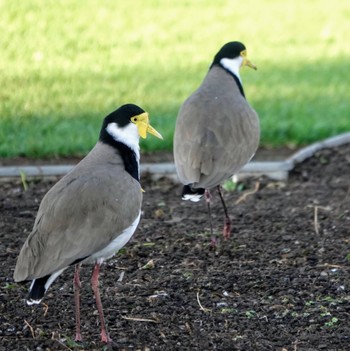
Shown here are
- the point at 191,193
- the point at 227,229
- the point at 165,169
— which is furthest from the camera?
the point at 165,169

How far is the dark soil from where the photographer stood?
552 cm

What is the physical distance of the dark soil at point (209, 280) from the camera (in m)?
5.52

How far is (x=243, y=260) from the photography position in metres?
6.80

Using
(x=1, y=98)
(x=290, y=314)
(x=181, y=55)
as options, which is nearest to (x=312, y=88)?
(x=181, y=55)

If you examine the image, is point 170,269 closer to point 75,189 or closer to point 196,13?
point 75,189

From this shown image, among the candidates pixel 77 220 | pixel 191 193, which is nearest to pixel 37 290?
pixel 77 220

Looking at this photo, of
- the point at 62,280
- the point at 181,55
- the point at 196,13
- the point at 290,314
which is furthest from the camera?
the point at 196,13

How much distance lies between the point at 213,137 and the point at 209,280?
1184 mm

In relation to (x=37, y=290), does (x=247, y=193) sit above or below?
below

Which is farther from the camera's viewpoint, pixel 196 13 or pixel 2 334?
pixel 196 13

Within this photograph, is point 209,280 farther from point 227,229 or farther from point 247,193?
point 247,193

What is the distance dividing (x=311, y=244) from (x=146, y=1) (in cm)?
868

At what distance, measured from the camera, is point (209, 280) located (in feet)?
20.9

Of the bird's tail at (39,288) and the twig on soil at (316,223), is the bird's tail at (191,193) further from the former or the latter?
the bird's tail at (39,288)
